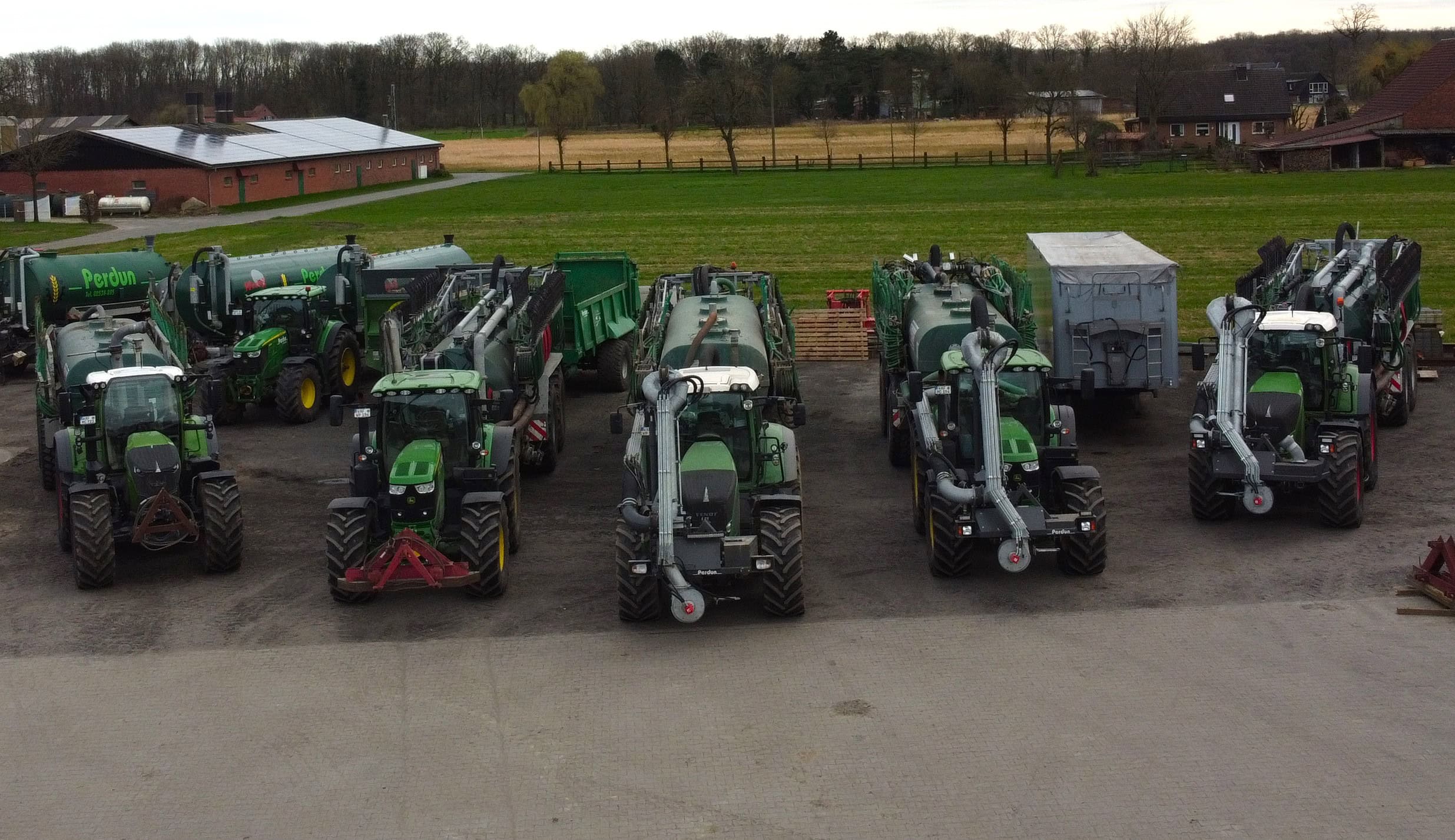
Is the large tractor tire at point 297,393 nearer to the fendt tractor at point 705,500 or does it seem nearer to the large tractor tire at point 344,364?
the large tractor tire at point 344,364

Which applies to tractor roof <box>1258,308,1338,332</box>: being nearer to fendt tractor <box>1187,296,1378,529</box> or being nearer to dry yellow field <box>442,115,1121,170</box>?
fendt tractor <box>1187,296,1378,529</box>

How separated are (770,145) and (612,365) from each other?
3127 inches

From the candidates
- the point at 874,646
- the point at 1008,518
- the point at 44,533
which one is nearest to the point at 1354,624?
the point at 1008,518

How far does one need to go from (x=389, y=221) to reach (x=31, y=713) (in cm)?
4841

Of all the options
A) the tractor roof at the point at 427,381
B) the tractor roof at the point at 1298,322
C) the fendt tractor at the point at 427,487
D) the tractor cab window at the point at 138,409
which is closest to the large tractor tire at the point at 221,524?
the tractor cab window at the point at 138,409

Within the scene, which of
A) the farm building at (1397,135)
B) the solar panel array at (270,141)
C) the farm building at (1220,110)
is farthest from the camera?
the farm building at (1220,110)

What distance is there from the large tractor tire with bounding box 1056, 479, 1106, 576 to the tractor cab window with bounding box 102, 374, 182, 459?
33.1 feet

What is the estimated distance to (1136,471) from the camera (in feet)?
64.8

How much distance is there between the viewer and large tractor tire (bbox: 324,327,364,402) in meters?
25.8

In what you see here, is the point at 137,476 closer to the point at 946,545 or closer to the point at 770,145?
the point at 946,545

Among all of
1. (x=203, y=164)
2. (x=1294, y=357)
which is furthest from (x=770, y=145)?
(x=1294, y=357)

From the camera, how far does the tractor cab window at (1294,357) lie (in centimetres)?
1775

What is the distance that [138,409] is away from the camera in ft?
55.4

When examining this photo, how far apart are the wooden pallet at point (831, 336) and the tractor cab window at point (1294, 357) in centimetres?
1162
